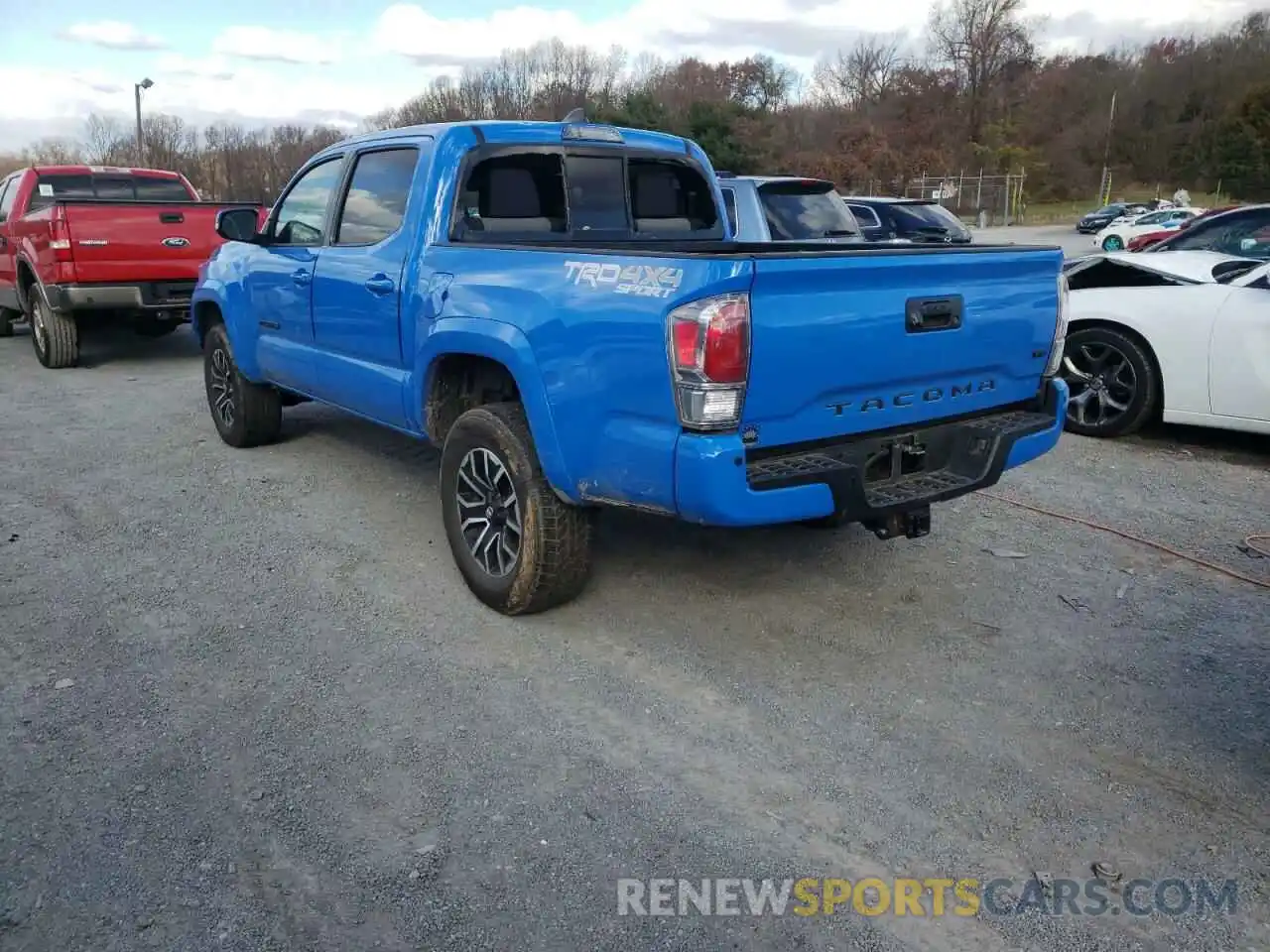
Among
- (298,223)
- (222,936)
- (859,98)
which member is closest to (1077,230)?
(859,98)

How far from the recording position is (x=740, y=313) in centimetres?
306

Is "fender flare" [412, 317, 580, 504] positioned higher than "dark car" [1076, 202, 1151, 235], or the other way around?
"dark car" [1076, 202, 1151, 235]

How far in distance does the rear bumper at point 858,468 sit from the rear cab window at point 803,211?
198 inches

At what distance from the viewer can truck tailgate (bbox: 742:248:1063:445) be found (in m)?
3.17

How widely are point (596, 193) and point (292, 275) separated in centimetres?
180

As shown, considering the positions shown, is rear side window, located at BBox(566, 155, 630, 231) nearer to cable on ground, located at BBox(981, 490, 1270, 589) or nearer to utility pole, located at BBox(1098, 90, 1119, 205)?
cable on ground, located at BBox(981, 490, 1270, 589)

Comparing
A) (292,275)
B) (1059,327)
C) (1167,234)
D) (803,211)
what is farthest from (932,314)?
(1167,234)

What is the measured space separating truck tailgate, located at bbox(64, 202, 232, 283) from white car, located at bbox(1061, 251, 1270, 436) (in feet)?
25.6

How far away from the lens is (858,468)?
3.45 meters

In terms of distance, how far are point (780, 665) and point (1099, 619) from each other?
1450mm

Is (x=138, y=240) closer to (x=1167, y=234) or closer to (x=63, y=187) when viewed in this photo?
(x=63, y=187)

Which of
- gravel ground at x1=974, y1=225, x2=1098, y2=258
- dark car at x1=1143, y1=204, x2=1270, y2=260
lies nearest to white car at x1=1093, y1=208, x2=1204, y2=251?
gravel ground at x1=974, y1=225, x2=1098, y2=258

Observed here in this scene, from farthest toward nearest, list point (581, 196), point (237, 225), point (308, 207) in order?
point (237, 225), point (308, 207), point (581, 196)

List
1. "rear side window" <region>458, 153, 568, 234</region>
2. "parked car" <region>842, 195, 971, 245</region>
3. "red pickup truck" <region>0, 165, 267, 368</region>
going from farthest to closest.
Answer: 1. "parked car" <region>842, 195, 971, 245</region>
2. "red pickup truck" <region>0, 165, 267, 368</region>
3. "rear side window" <region>458, 153, 568, 234</region>
